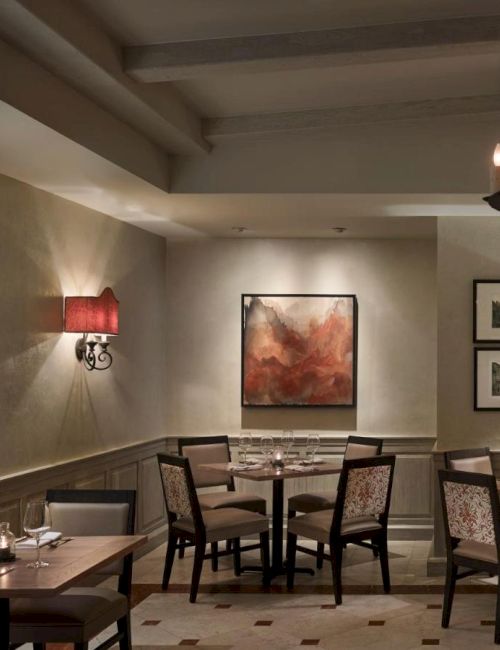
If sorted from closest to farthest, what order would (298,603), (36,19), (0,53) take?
(36,19), (0,53), (298,603)

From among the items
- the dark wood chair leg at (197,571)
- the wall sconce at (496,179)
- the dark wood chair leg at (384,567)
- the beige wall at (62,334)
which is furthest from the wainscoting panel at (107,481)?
the wall sconce at (496,179)

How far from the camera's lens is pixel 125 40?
13.9ft

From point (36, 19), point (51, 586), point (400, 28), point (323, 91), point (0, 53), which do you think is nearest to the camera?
point (51, 586)

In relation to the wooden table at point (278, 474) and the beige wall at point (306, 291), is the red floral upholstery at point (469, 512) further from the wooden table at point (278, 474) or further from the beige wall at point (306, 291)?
the beige wall at point (306, 291)

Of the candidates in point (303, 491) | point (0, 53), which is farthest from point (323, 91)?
point (303, 491)

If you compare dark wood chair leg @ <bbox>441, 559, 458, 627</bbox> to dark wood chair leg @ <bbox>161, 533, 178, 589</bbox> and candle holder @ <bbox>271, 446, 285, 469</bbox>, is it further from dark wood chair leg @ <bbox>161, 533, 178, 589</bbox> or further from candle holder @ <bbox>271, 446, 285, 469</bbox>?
dark wood chair leg @ <bbox>161, 533, 178, 589</bbox>

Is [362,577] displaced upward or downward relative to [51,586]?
downward

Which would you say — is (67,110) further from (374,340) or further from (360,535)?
(374,340)

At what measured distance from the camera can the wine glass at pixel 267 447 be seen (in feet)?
22.4

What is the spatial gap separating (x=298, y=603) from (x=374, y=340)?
2.92 meters

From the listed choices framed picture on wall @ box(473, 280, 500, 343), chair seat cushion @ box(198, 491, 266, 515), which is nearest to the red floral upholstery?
framed picture on wall @ box(473, 280, 500, 343)

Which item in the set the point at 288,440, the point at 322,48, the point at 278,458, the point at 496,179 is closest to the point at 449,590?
the point at 278,458

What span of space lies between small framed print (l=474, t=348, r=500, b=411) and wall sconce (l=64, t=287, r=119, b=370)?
255cm

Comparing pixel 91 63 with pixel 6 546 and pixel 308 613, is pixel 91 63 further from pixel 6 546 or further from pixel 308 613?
pixel 308 613
